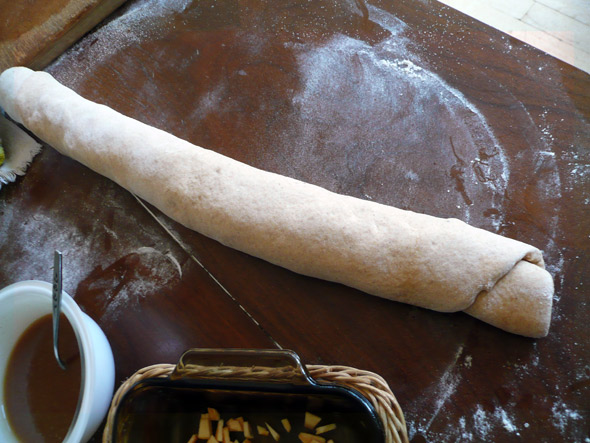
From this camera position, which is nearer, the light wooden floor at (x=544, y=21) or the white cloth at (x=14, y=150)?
the white cloth at (x=14, y=150)

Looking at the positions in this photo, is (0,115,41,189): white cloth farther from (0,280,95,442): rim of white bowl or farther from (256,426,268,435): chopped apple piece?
(256,426,268,435): chopped apple piece

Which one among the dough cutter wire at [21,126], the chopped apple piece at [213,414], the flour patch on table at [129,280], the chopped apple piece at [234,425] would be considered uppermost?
the dough cutter wire at [21,126]

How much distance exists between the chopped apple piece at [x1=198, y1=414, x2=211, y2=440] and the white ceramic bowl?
234mm

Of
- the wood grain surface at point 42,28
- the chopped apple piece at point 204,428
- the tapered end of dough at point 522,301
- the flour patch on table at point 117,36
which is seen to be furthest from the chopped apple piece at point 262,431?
the wood grain surface at point 42,28

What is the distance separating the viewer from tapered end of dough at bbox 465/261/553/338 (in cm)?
97

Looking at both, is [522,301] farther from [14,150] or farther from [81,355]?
[14,150]

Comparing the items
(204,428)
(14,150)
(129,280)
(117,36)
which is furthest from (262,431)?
(117,36)

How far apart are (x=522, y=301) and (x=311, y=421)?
21.1 inches

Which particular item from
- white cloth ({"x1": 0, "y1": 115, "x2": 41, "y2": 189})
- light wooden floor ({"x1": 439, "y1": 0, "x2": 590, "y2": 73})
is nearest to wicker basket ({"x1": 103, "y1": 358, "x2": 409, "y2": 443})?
white cloth ({"x1": 0, "y1": 115, "x2": 41, "y2": 189})

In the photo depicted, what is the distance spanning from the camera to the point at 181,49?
142 cm

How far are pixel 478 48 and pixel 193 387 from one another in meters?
1.22

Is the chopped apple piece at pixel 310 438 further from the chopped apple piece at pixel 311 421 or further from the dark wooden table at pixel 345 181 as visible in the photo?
the dark wooden table at pixel 345 181

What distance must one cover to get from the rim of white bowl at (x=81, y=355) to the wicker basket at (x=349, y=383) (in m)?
0.06

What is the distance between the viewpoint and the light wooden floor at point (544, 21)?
5.27 feet
